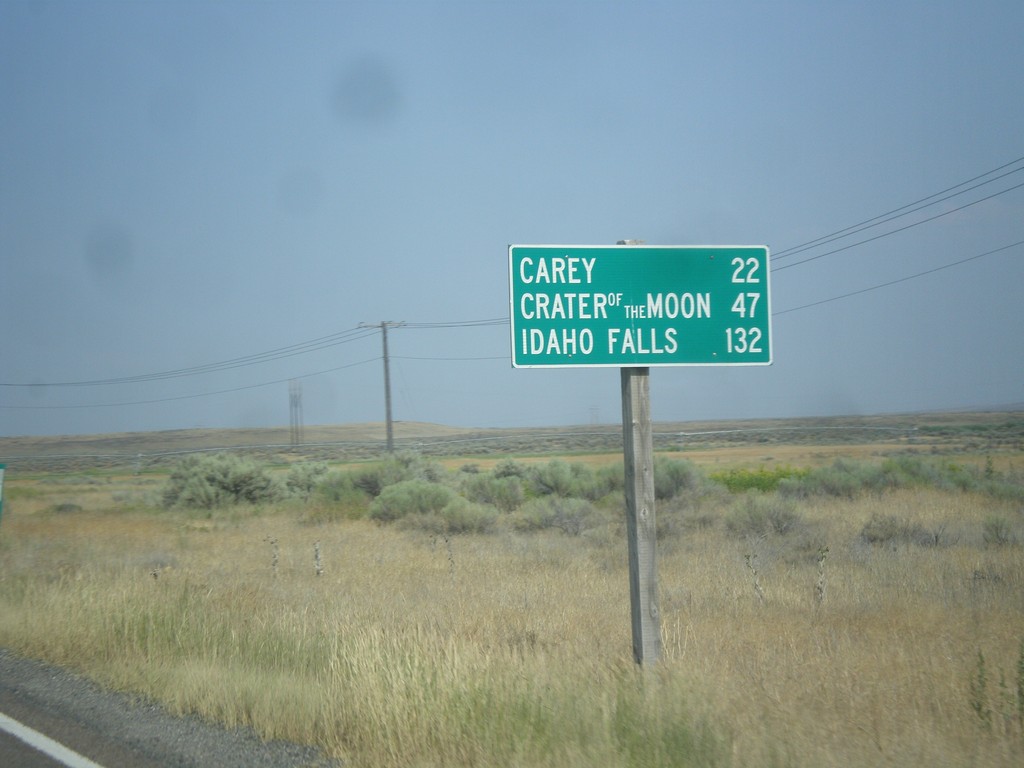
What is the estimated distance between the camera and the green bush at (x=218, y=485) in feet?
113

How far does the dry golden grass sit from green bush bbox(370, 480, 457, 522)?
886cm

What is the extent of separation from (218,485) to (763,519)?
73.6 ft

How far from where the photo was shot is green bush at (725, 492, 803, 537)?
2020cm

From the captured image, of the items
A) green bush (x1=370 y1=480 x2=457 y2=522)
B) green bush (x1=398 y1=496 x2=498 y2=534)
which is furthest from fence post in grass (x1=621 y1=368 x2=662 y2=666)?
green bush (x1=370 y1=480 x2=457 y2=522)

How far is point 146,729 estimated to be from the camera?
23.2 feet

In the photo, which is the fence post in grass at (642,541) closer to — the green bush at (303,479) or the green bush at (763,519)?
the green bush at (763,519)

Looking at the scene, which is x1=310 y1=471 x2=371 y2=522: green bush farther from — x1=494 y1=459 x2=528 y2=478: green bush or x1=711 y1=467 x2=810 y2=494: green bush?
x1=711 y1=467 x2=810 y2=494: green bush

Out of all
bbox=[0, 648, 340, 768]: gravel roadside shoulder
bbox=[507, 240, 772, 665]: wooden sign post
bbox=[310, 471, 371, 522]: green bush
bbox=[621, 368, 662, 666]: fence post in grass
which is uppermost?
bbox=[507, 240, 772, 665]: wooden sign post

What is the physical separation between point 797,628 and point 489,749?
15.2 feet

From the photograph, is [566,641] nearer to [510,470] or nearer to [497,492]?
[497,492]

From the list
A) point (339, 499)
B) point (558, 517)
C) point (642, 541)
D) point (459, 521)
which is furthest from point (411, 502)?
point (642, 541)

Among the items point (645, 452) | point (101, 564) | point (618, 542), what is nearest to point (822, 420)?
point (618, 542)

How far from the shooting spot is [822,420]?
7994cm

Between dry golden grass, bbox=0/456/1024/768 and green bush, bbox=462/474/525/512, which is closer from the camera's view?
dry golden grass, bbox=0/456/1024/768
